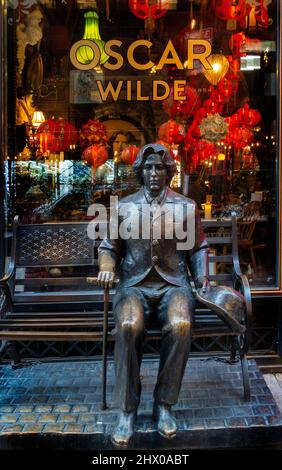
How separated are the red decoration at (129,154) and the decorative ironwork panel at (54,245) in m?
1.56

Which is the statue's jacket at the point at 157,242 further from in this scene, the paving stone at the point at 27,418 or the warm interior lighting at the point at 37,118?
the warm interior lighting at the point at 37,118

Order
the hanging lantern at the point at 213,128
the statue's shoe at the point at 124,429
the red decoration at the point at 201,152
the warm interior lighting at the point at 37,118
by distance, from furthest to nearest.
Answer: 1. the hanging lantern at the point at 213,128
2. the red decoration at the point at 201,152
3. the warm interior lighting at the point at 37,118
4. the statue's shoe at the point at 124,429

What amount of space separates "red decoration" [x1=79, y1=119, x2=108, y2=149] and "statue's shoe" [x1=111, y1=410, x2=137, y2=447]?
3.59 meters

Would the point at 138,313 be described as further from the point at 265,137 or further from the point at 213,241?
the point at 265,137

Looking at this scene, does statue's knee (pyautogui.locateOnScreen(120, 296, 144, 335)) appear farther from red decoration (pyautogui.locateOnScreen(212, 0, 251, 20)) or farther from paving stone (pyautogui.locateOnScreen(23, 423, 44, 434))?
red decoration (pyautogui.locateOnScreen(212, 0, 251, 20))

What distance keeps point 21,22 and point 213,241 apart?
2.81 m

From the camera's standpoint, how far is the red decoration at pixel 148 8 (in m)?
5.47

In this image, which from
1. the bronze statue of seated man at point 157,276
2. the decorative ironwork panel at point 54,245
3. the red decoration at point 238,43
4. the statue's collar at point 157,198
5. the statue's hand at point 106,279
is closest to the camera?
the bronze statue of seated man at point 157,276

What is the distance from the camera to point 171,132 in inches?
240

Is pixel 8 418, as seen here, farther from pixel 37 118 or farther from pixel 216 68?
pixel 216 68

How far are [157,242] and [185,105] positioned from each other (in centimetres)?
294

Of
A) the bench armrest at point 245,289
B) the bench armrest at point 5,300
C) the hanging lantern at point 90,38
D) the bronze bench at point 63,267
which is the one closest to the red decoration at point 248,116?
the bronze bench at point 63,267

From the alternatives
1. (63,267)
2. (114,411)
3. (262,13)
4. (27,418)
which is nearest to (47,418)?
(27,418)

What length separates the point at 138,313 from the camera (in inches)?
129
